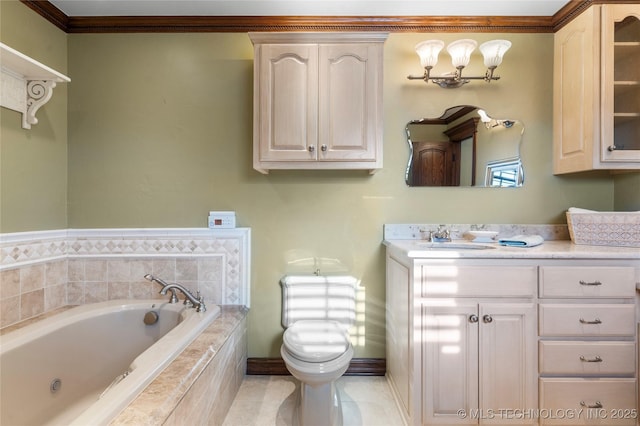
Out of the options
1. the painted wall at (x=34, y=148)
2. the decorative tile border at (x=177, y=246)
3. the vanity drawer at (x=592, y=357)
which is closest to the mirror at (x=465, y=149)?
the vanity drawer at (x=592, y=357)

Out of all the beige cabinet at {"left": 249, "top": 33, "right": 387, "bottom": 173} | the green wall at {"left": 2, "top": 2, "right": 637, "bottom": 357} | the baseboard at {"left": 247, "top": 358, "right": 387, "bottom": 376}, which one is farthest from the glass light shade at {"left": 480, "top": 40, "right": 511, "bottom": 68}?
the baseboard at {"left": 247, "top": 358, "right": 387, "bottom": 376}

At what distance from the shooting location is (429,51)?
1.80 meters

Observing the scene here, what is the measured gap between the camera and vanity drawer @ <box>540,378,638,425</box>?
1.41 m

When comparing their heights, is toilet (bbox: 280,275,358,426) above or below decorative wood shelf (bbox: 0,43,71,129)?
below

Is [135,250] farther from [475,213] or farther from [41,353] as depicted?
[475,213]

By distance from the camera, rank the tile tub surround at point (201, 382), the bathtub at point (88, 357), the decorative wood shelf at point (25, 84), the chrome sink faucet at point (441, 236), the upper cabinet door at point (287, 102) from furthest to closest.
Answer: the chrome sink faucet at point (441, 236) < the upper cabinet door at point (287, 102) < the decorative wood shelf at point (25, 84) < the bathtub at point (88, 357) < the tile tub surround at point (201, 382)

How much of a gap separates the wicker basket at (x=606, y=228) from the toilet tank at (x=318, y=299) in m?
1.40

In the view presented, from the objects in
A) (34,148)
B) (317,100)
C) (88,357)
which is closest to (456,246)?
(317,100)

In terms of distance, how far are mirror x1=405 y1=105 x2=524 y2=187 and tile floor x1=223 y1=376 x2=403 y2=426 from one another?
4.47ft

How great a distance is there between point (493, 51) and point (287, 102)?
1291 millimetres

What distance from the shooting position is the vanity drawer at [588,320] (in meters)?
1.40

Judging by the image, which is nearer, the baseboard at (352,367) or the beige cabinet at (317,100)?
the beige cabinet at (317,100)

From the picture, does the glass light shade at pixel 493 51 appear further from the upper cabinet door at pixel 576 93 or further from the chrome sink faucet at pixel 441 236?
the chrome sink faucet at pixel 441 236

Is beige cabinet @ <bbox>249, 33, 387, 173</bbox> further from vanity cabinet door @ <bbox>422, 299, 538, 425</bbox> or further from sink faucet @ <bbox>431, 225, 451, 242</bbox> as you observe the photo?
vanity cabinet door @ <bbox>422, 299, 538, 425</bbox>
